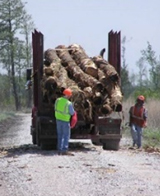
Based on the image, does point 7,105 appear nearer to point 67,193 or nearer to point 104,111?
point 104,111

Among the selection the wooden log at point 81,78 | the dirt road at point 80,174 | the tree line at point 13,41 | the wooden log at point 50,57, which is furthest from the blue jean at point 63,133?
the tree line at point 13,41

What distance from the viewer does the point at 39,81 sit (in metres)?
17.5

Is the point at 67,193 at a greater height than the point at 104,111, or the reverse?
the point at 104,111

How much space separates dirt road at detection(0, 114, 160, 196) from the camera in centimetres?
1123

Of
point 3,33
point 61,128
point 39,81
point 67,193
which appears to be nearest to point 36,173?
point 67,193

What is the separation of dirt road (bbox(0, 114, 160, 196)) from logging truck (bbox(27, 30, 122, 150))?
0.86m

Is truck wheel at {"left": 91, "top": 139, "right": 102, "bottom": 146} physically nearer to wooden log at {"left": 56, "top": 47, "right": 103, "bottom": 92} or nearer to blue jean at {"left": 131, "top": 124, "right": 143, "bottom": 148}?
blue jean at {"left": 131, "top": 124, "right": 143, "bottom": 148}

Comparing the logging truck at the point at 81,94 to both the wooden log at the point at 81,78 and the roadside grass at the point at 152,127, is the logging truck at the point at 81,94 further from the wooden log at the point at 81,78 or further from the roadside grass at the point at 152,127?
the roadside grass at the point at 152,127

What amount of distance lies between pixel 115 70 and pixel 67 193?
25.1 feet

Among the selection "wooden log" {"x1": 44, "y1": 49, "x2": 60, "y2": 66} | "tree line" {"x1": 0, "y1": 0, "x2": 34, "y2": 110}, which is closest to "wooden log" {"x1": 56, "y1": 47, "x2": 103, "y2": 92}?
"wooden log" {"x1": 44, "y1": 49, "x2": 60, "y2": 66}

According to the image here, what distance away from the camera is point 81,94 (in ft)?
55.5

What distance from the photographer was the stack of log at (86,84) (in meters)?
17.0

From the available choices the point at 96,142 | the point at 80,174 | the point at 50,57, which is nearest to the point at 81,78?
the point at 50,57

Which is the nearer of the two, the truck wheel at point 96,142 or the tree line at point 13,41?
the truck wheel at point 96,142
